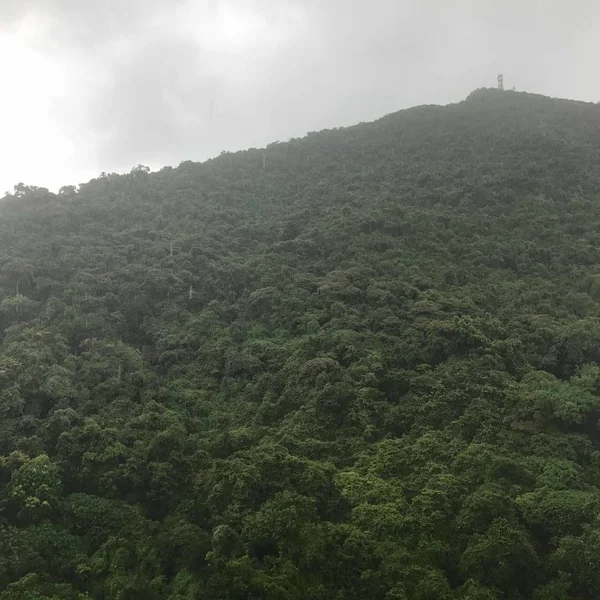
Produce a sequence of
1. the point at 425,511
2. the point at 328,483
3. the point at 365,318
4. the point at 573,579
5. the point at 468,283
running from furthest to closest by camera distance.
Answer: the point at 468,283, the point at 365,318, the point at 328,483, the point at 425,511, the point at 573,579

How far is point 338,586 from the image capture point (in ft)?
44.9

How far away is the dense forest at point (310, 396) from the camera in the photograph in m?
14.1

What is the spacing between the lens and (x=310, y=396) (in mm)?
20266

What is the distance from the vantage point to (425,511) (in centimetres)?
1498

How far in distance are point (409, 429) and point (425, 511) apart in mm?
4159

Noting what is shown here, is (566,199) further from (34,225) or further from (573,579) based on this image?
(34,225)

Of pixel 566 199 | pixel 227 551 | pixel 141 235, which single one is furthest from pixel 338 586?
pixel 566 199

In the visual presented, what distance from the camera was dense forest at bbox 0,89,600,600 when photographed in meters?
14.1

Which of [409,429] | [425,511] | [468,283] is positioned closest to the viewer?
[425,511]

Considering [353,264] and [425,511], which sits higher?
[353,264]

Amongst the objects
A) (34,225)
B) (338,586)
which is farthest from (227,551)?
(34,225)

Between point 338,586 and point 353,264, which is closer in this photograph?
point 338,586

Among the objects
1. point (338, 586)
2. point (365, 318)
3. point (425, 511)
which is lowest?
point (338, 586)

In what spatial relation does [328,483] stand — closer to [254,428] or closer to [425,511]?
[425,511]
